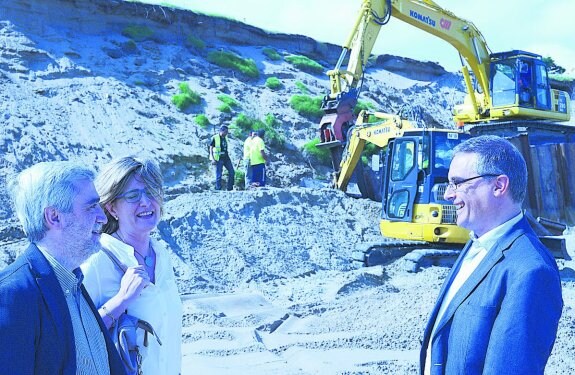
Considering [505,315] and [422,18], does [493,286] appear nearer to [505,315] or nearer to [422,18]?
[505,315]

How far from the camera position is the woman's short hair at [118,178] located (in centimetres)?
299

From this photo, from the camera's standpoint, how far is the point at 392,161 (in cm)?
1238

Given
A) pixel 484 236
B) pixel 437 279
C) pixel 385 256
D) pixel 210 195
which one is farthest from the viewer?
pixel 210 195

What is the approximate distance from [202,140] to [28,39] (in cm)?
645

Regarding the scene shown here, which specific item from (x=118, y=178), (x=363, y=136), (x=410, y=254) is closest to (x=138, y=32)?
(x=363, y=136)

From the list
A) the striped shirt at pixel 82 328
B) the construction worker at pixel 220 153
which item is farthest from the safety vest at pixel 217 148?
the striped shirt at pixel 82 328

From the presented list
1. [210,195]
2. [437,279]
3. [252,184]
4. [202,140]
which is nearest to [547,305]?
[437,279]

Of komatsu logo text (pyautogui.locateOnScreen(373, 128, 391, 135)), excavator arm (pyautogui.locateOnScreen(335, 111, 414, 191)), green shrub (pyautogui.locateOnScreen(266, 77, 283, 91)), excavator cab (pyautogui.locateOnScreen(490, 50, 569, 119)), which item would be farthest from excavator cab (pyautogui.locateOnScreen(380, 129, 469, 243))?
green shrub (pyautogui.locateOnScreen(266, 77, 283, 91))

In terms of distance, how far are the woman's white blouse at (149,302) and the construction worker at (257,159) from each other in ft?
41.3

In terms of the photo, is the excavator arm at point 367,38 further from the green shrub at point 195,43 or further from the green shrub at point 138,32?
the green shrub at point 195,43

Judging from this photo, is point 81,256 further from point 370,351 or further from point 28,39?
point 28,39

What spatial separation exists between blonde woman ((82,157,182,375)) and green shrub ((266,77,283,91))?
23.1m


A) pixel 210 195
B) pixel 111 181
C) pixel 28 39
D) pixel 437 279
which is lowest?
pixel 437 279

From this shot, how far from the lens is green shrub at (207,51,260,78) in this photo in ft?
84.1
